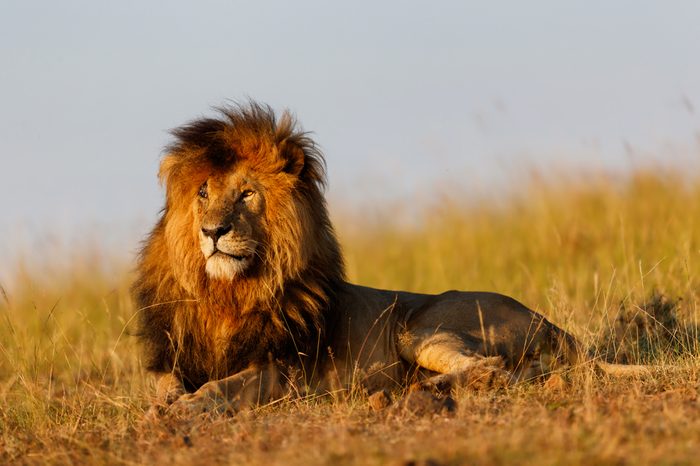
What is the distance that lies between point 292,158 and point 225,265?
0.75 meters

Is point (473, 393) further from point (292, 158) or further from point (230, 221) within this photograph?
point (292, 158)

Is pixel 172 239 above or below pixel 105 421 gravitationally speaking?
above

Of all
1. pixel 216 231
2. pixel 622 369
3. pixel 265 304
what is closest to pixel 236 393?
pixel 265 304

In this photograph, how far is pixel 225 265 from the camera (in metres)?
5.70

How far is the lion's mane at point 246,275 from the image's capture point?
19.4 feet

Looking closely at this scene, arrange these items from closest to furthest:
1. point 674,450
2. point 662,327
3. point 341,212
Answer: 1. point 674,450
2. point 662,327
3. point 341,212

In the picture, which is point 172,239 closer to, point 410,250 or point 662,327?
point 662,327

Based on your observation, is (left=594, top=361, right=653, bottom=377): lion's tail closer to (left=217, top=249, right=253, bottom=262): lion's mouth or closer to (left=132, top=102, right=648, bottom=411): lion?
(left=132, top=102, right=648, bottom=411): lion

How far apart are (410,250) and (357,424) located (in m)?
7.26

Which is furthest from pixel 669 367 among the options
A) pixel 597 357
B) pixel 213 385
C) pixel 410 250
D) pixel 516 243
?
pixel 410 250

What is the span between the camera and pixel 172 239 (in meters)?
5.97

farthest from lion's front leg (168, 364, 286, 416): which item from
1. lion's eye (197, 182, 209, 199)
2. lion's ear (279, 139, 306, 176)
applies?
lion's ear (279, 139, 306, 176)

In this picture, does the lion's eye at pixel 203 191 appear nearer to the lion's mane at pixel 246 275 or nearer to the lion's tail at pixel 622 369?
the lion's mane at pixel 246 275

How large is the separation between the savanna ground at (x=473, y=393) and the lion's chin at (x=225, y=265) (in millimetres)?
703
